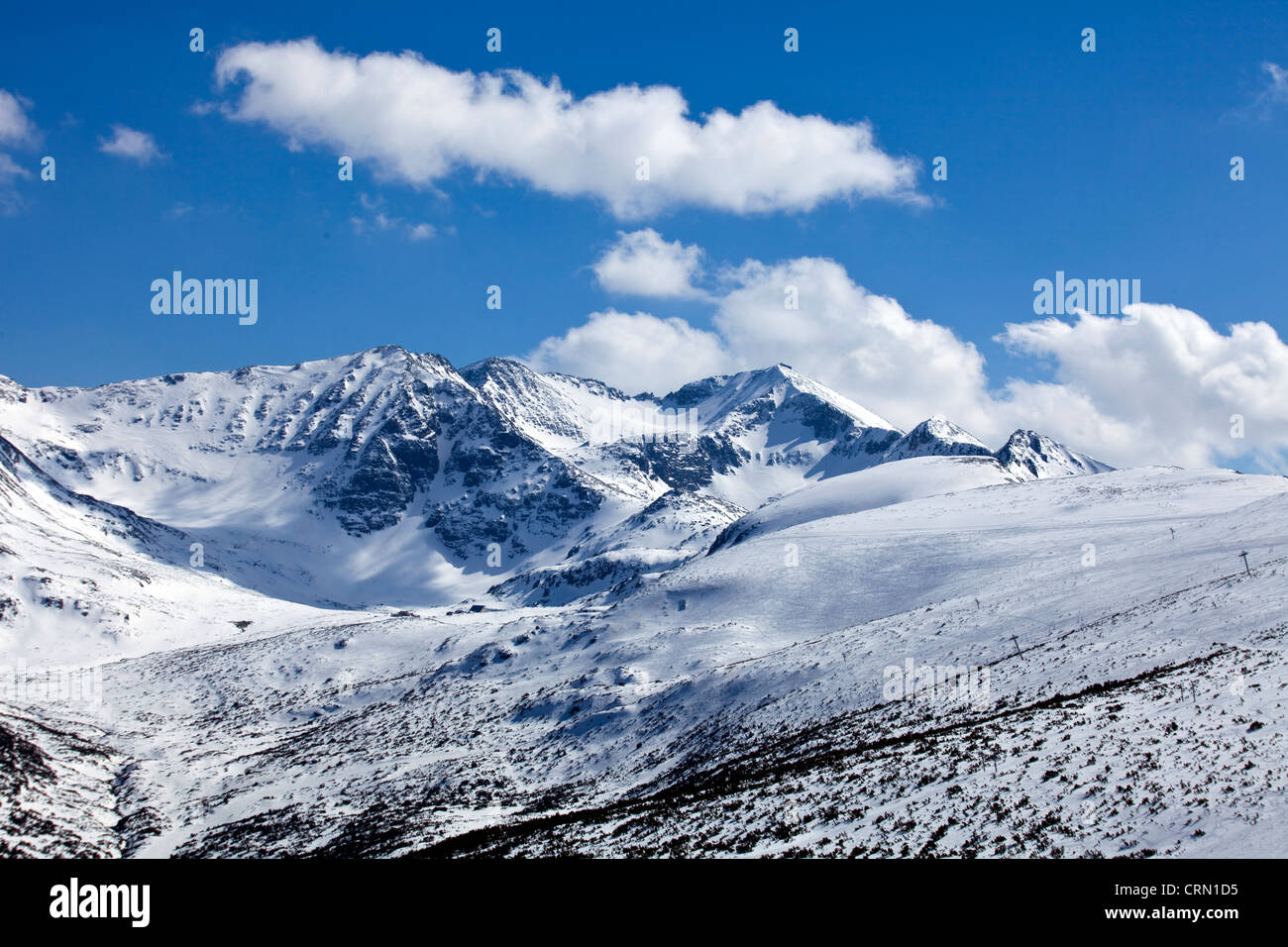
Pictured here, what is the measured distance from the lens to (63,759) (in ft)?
198

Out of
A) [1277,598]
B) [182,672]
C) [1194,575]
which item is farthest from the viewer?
[182,672]

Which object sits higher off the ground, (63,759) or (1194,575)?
(1194,575)

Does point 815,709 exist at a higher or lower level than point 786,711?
higher

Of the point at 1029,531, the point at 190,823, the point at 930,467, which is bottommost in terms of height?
the point at 190,823

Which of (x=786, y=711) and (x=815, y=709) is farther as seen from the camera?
(x=786, y=711)

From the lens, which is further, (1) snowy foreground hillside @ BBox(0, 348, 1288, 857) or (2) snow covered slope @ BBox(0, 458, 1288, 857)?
(1) snowy foreground hillside @ BBox(0, 348, 1288, 857)

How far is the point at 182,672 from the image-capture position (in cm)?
10112

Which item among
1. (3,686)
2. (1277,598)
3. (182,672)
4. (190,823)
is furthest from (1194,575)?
(3,686)

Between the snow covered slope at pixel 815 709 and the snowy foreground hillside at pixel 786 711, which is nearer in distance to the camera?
the snow covered slope at pixel 815 709
